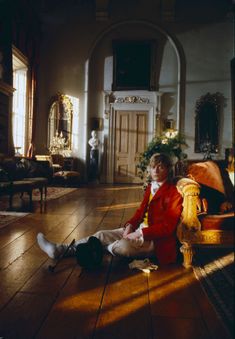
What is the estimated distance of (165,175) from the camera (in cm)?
260

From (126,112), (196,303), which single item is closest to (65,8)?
(126,112)

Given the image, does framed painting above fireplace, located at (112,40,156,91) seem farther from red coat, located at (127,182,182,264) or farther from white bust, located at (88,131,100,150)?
red coat, located at (127,182,182,264)

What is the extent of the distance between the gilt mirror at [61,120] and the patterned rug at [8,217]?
5740 millimetres

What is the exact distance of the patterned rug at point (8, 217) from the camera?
399 centimetres

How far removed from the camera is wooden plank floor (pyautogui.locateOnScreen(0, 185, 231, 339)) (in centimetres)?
156

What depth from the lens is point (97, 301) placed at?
1.90 m

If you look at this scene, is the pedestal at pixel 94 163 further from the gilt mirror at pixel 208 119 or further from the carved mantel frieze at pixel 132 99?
the gilt mirror at pixel 208 119

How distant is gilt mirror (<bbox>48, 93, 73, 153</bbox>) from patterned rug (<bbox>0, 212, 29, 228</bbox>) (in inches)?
226

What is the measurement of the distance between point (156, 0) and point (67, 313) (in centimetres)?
1061

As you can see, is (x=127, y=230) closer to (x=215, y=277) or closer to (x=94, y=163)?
(x=215, y=277)

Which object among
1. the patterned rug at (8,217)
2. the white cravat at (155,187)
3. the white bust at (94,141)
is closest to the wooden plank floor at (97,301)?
the white cravat at (155,187)

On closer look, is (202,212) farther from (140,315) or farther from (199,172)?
(140,315)

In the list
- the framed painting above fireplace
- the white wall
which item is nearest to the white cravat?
the white wall

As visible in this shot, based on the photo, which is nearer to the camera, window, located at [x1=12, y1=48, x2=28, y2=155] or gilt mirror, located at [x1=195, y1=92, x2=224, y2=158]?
window, located at [x1=12, y1=48, x2=28, y2=155]
